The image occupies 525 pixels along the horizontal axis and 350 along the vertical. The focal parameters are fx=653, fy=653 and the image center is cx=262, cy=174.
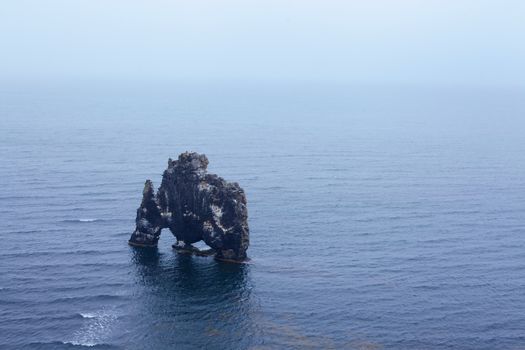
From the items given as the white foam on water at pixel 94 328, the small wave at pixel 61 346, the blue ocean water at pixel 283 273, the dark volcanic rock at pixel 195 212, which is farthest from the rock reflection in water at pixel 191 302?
the small wave at pixel 61 346

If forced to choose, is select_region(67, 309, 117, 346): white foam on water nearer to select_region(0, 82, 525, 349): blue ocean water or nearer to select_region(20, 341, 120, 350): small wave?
select_region(0, 82, 525, 349): blue ocean water

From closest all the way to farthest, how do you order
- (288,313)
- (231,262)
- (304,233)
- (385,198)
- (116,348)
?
1. (116,348)
2. (288,313)
3. (231,262)
4. (304,233)
5. (385,198)

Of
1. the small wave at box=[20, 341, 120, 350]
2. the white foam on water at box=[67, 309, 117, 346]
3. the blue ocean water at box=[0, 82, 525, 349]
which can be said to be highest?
the blue ocean water at box=[0, 82, 525, 349]

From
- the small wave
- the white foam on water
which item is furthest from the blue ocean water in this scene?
the white foam on water

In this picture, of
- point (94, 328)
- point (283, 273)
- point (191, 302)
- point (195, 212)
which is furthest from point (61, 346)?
point (195, 212)

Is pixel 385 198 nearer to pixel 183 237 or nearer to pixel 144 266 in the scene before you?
pixel 183 237

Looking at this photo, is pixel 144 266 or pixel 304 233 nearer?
pixel 144 266

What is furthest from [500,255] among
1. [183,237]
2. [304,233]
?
[183,237]

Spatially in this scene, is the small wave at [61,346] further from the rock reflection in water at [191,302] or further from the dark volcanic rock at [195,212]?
the dark volcanic rock at [195,212]

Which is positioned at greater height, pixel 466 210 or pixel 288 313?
pixel 466 210
